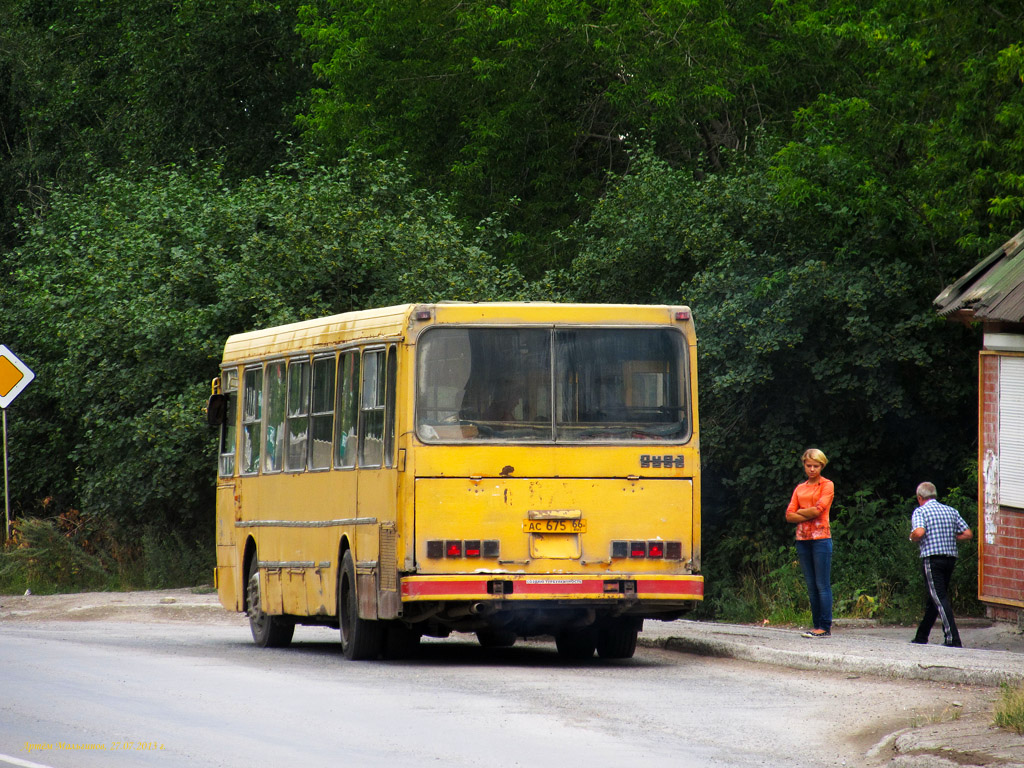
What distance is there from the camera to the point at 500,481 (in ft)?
44.8

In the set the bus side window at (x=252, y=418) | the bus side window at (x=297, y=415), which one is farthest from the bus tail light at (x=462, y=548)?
the bus side window at (x=252, y=418)

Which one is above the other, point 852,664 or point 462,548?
point 462,548

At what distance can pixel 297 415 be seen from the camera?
16266 mm

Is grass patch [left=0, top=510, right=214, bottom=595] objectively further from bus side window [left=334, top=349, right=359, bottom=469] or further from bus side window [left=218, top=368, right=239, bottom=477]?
bus side window [left=334, top=349, right=359, bottom=469]

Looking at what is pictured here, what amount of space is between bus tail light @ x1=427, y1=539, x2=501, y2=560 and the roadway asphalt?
2.47m

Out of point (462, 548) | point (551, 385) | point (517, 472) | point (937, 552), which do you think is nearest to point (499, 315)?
point (551, 385)

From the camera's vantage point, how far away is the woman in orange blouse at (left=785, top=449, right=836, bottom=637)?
15844 mm

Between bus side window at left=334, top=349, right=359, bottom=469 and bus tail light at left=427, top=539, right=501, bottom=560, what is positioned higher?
bus side window at left=334, top=349, right=359, bottom=469

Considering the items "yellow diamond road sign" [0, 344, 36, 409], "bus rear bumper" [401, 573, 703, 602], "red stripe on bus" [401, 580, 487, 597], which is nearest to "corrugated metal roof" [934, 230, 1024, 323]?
"bus rear bumper" [401, 573, 703, 602]

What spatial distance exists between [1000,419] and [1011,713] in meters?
8.25

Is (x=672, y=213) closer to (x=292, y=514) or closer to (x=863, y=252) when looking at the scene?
(x=863, y=252)

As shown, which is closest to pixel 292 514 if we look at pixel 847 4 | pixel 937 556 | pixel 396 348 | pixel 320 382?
pixel 320 382

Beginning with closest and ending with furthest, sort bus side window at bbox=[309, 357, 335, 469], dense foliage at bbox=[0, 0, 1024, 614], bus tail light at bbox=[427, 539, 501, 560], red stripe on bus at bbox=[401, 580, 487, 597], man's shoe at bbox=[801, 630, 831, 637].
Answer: red stripe on bus at bbox=[401, 580, 487, 597], bus tail light at bbox=[427, 539, 501, 560], bus side window at bbox=[309, 357, 335, 469], man's shoe at bbox=[801, 630, 831, 637], dense foliage at bbox=[0, 0, 1024, 614]

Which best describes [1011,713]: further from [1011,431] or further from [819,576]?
[1011,431]
